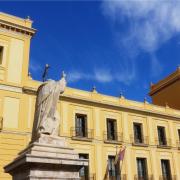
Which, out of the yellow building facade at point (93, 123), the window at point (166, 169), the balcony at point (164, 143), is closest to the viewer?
the yellow building facade at point (93, 123)

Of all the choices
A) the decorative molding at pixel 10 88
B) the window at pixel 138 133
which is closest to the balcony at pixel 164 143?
the window at pixel 138 133

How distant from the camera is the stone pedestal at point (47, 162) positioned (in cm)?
727

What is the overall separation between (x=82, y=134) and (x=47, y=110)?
55.0 feet

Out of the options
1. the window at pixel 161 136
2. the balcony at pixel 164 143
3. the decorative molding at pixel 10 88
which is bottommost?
the balcony at pixel 164 143

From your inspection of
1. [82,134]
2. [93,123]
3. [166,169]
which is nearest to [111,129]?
[93,123]

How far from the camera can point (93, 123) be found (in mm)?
25594

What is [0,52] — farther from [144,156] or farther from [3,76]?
[144,156]

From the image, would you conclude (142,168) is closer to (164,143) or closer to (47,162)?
(164,143)

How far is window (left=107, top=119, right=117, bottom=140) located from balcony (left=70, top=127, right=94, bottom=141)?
175 centimetres

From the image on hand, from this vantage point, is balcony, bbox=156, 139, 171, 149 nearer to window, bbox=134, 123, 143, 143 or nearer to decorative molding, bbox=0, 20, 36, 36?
window, bbox=134, 123, 143, 143

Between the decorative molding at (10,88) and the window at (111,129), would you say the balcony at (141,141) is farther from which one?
the decorative molding at (10,88)

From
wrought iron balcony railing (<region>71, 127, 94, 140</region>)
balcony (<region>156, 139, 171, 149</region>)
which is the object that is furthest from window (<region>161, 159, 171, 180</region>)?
wrought iron balcony railing (<region>71, 127, 94, 140</region>)

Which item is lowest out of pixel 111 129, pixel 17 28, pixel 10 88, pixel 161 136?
pixel 161 136

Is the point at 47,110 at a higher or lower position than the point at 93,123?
lower
